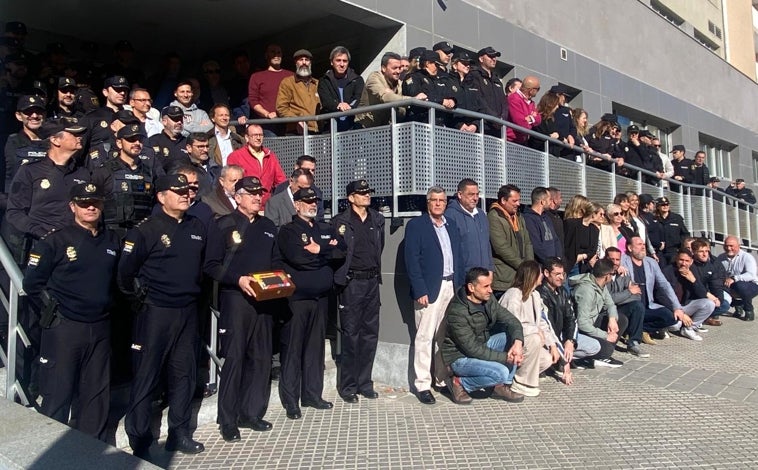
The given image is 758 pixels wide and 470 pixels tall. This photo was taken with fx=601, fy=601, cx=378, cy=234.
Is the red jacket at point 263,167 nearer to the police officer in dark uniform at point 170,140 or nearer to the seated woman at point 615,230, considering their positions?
the police officer in dark uniform at point 170,140

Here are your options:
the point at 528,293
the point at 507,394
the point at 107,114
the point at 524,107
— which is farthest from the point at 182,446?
the point at 524,107

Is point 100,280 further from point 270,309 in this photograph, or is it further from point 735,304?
point 735,304

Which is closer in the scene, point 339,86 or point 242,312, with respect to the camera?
point 242,312

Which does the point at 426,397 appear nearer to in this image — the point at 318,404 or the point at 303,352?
the point at 318,404

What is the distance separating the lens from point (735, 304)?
424 inches

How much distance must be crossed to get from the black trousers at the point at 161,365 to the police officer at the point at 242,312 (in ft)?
1.34

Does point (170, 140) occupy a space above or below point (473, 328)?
above

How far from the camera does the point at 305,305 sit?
5.46 meters

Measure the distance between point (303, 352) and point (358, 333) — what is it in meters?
0.68

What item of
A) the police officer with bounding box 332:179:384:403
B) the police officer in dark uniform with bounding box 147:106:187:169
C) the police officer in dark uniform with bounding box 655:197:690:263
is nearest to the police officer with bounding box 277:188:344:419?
the police officer with bounding box 332:179:384:403

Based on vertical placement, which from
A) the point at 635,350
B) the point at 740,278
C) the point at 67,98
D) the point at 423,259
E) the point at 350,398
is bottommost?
the point at 350,398

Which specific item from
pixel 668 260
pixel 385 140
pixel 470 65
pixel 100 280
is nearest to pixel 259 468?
pixel 100 280

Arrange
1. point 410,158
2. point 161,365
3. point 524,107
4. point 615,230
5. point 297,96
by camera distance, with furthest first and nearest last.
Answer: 1. point 524,107
2. point 615,230
3. point 297,96
4. point 410,158
5. point 161,365

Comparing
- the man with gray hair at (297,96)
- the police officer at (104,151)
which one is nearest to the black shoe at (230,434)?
the police officer at (104,151)
